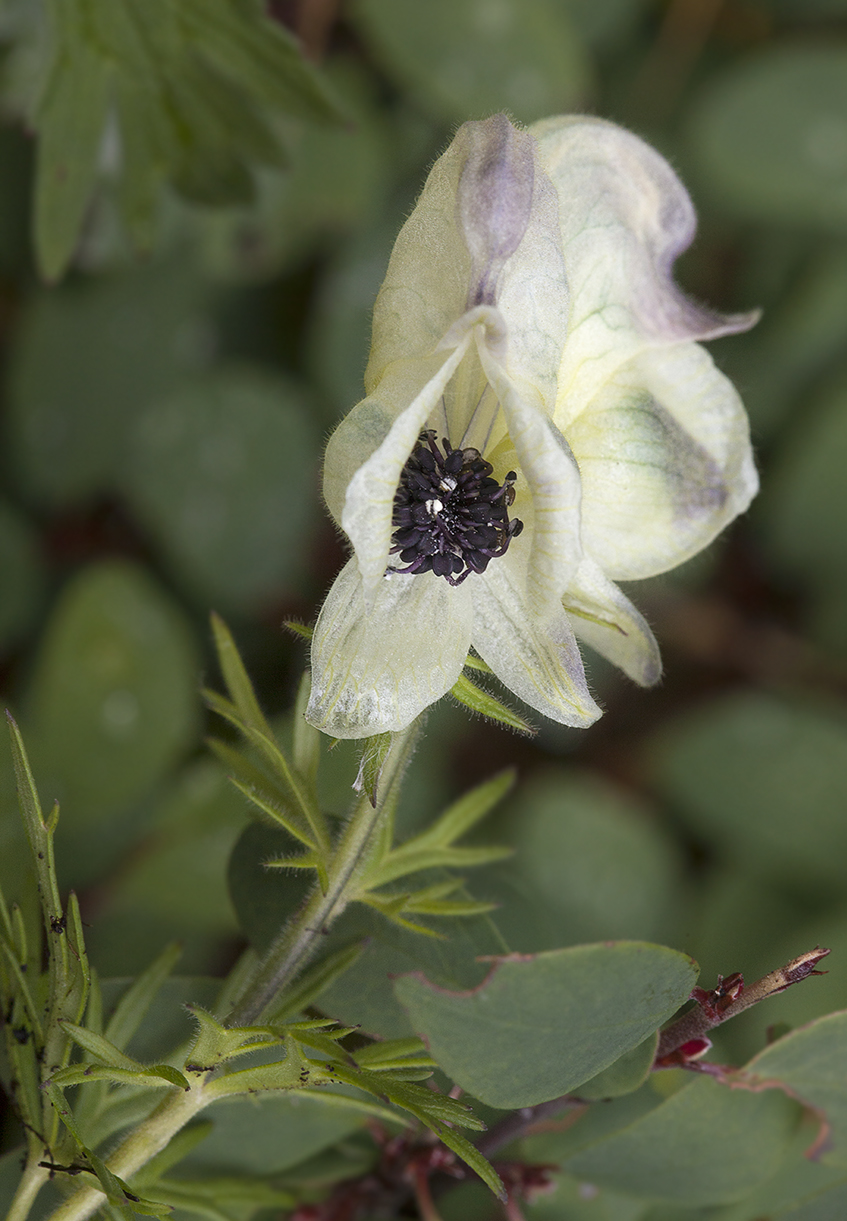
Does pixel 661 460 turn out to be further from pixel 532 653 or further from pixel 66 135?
pixel 66 135

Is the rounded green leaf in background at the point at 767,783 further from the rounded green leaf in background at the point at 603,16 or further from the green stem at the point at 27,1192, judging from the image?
the green stem at the point at 27,1192

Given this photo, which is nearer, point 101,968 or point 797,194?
point 101,968

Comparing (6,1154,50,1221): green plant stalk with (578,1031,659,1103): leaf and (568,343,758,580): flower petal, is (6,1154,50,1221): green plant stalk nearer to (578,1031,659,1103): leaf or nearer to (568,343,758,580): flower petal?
(578,1031,659,1103): leaf

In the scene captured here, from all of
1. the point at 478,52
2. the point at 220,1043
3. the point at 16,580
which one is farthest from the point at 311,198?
the point at 220,1043

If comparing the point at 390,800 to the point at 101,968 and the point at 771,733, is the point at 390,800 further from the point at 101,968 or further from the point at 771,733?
the point at 771,733

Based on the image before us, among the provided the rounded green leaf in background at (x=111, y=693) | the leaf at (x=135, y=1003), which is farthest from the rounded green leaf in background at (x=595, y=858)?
the leaf at (x=135, y=1003)

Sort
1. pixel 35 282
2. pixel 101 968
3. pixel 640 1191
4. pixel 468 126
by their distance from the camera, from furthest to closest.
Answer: pixel 35 282
pixel 101 968
pixel 640 1191
pixel 468 126

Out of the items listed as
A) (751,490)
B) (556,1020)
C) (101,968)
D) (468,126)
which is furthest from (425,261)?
(101,968)
